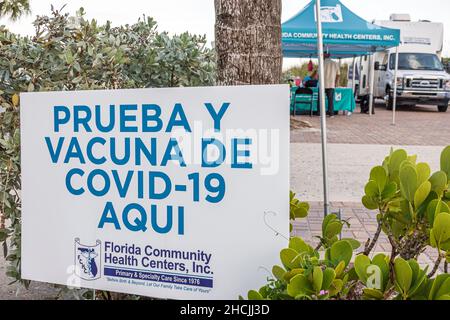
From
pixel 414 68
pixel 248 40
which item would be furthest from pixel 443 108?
pixel 248 40

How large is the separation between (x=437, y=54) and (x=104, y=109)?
23.2m

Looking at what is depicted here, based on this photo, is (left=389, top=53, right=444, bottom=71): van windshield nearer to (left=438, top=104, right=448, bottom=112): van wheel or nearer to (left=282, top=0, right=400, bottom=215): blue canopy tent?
(left=438, top=104, right=448, bottom=112): van wheel

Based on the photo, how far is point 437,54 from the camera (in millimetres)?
23609

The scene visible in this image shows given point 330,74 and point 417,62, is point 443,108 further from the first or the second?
point 330,74

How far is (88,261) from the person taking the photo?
2.68 metres

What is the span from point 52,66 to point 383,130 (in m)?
12.3

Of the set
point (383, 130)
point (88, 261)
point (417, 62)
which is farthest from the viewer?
point (417, 62)

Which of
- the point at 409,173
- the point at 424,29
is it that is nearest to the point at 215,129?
the point at 409,173

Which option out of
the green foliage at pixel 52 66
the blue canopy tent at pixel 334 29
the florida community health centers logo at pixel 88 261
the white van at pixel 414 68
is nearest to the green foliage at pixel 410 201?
the florida community health centers logo at pixel 88 261

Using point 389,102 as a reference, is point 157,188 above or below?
above

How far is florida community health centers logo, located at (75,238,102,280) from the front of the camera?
2.66 m

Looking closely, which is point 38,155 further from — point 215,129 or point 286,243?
point 286,243

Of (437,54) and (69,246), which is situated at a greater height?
(437,54)

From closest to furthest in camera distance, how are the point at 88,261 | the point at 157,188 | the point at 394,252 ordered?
the point at 394,252
the point at 157,188
the point at 88,261
